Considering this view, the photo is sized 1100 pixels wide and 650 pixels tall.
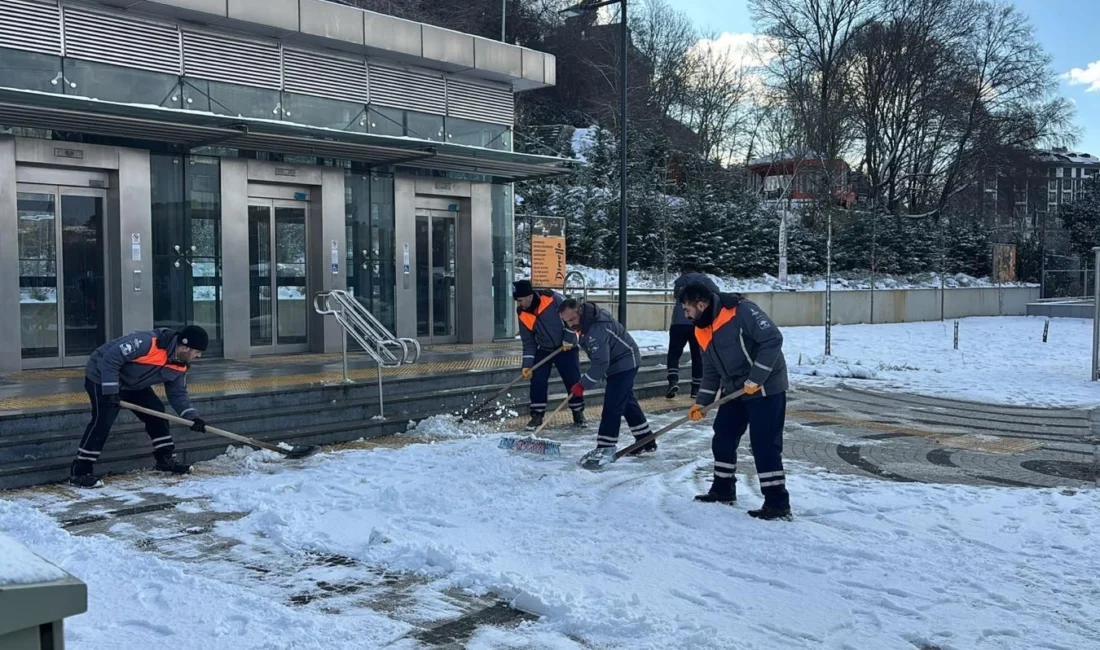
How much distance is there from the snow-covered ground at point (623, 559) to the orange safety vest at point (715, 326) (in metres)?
1.32

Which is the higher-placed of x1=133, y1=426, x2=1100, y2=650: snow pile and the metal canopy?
the metal canopy

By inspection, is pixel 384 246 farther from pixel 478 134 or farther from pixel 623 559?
pixel 623 559

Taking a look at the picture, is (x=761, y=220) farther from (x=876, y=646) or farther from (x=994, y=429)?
(x=876, y=646)

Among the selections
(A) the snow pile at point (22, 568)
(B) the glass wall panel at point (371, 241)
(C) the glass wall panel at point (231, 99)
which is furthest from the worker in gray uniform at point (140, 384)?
(B) the glass wall panel at point (371, 241)

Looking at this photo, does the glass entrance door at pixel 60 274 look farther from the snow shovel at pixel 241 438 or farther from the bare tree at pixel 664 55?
the bare tree at pixel 664 55

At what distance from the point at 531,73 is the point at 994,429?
10624mm

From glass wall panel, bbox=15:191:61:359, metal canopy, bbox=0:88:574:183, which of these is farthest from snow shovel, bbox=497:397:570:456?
glass wall panel, bbox=15:191:61:359

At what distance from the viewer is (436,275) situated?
17750mm

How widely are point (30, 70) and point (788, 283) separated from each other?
1052 inches

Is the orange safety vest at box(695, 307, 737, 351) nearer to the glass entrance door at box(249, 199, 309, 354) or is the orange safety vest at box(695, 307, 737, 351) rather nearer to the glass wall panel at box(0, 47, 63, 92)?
the glass entrance door at box(249, 199, 309, 354)

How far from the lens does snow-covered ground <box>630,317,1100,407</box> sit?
16609 mm

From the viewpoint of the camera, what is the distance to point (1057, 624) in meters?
5.11

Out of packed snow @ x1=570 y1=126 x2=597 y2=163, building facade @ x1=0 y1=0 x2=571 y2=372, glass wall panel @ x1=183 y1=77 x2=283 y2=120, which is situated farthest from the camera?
packed snow @ x1=570 y1=126 x2=597 y2=163

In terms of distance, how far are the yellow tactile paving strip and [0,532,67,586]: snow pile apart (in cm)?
790
